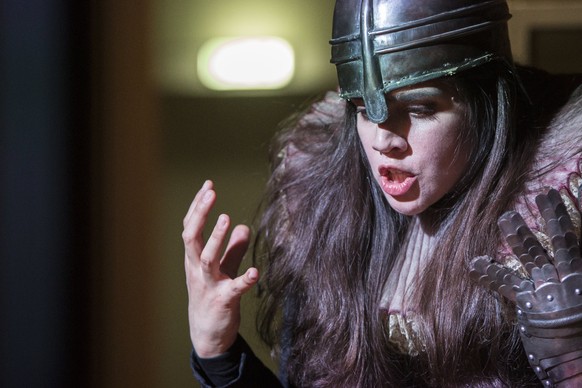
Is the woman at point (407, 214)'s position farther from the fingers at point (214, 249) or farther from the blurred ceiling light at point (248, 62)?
the blurred ceiling light at point (248, 62)

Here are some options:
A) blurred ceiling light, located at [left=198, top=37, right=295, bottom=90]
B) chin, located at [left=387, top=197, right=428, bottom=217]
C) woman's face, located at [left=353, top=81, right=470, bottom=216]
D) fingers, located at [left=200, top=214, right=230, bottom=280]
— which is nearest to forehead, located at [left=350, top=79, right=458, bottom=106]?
woman's face, located at [left=353, top=81, right=470, bottom=216]

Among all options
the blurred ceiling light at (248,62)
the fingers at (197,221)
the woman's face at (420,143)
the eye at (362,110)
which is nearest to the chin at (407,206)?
the woman's face at (420,143)

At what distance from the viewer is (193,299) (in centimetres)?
119

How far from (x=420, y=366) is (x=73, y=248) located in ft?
1.80

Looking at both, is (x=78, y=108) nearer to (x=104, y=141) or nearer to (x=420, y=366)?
(x=104, y=141)

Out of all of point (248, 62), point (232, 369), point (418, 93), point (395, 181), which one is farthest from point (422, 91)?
point (248, 62)

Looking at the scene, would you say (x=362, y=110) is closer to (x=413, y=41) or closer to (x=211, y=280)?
(x=413, y=41)

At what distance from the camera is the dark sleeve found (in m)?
1.20

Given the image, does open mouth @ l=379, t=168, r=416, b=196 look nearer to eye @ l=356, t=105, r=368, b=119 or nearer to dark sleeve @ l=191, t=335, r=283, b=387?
eye @ l=356, t=105, r=368, b=119

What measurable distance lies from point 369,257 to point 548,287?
0.31 meters

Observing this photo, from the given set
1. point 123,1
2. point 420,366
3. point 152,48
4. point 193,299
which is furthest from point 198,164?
point 420,366

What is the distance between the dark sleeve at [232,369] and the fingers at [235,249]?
4.0 inches

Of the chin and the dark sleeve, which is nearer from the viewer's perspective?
the chin

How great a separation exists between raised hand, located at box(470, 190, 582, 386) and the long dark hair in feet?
0.20
